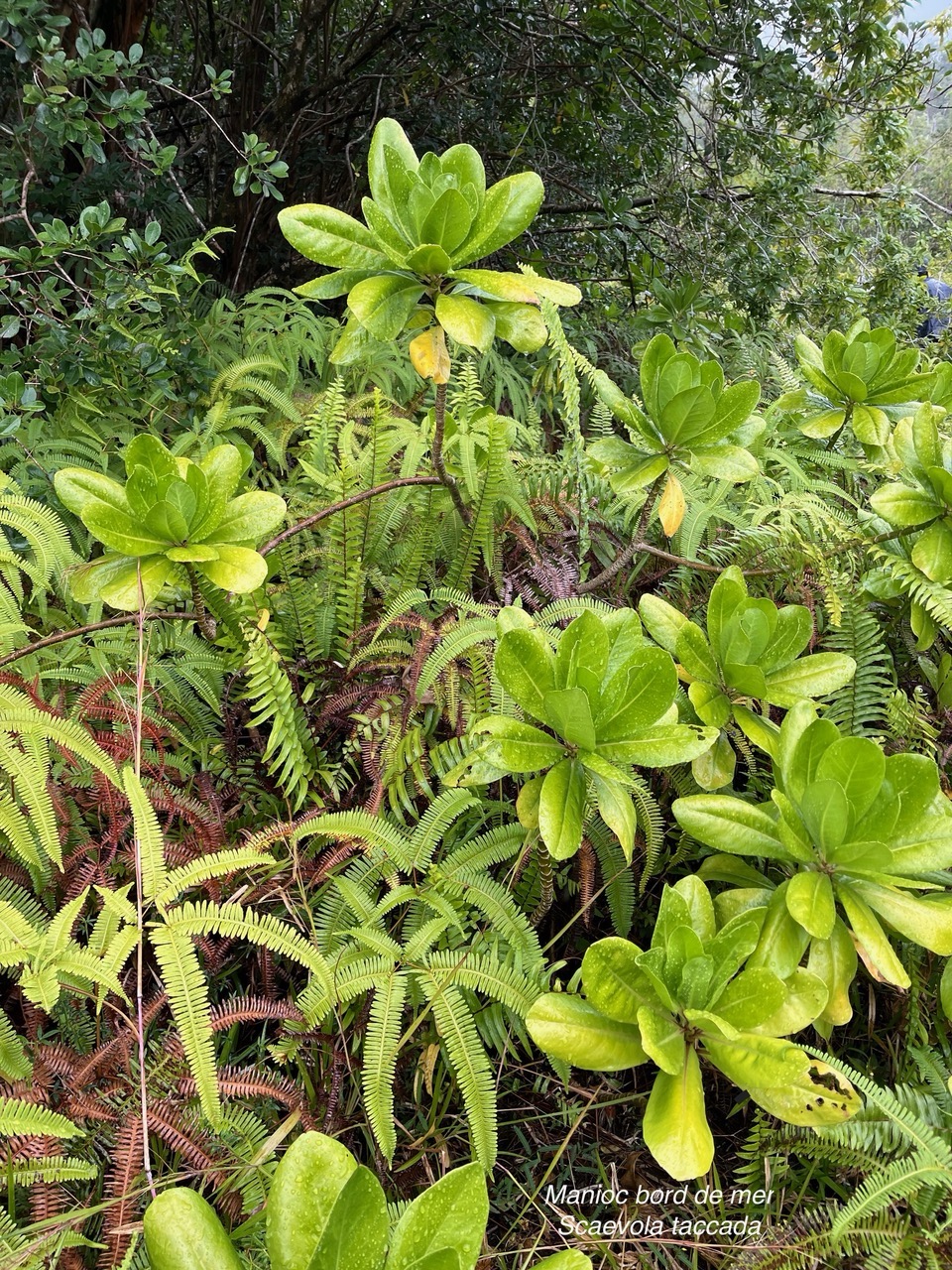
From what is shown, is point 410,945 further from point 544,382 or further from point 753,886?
point 544,382

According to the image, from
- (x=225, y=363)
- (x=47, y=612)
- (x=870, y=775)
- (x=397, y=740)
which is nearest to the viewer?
(x=870, y=775)

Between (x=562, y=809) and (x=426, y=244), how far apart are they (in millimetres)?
1129

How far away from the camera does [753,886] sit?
1562 millimetres

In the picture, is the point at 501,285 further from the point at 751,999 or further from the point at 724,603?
the point at 751,999

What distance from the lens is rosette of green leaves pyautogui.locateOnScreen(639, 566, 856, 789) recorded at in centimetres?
156

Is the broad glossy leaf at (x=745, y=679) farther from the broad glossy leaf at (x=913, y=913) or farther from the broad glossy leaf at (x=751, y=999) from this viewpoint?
the broad glossy leaf at (x=751, y=999)

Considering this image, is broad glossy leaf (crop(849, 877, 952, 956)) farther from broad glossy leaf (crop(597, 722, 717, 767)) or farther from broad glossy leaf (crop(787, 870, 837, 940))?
broad glossy leaf (crop(597, 722, 717, 767))

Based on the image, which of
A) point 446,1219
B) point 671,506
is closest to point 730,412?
point 671,506

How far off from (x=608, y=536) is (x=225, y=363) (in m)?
1.71

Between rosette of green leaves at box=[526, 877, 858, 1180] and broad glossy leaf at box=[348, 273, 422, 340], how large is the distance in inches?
48.8

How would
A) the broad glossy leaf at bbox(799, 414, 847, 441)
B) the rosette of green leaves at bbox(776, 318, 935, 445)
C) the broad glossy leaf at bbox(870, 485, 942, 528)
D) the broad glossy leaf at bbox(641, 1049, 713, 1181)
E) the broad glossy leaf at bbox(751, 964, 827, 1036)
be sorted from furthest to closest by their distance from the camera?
the broad glossy leaf at bbox(799, 414, 847, 441) → the rosette of green leaves at bbox(776, 318, 935, 445) → the broad glossy leaf at bbox(870, 485, 942, 528) → the broad glossy leaf at bbox(751, 964, 827, 1036) → the broad glossy leaf at bbox(641, 1049, 713, 1181)

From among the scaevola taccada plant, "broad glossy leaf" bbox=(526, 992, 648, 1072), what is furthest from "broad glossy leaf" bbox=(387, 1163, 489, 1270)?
"broad glossy leaf" bbox=(526, 992, 648, 1072)

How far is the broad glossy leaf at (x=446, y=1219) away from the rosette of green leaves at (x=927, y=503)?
159cm

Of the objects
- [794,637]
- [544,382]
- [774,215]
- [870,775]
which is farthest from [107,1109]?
[774,215]
